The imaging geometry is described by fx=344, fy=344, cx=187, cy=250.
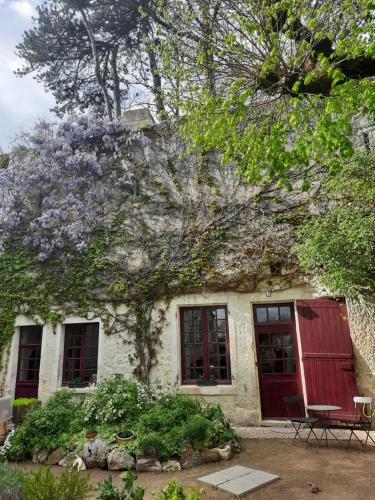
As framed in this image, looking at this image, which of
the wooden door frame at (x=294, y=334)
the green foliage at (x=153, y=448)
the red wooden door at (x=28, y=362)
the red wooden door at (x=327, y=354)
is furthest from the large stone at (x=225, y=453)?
the red wooden door at (x=28, y=362)

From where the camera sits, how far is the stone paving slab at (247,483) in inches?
149

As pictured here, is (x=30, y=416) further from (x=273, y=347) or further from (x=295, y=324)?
(x=295, y=324)

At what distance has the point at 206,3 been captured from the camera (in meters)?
5.97

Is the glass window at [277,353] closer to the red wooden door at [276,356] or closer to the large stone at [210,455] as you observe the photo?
the red wooden door at [276,356]

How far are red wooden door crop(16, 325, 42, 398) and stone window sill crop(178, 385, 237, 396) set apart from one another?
3.45 m

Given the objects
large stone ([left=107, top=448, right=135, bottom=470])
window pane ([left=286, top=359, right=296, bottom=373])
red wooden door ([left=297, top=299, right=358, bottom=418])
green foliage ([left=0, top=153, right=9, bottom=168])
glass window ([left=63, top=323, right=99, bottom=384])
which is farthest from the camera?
green foliage ([left=0, top=153, right=9, bottom=168])

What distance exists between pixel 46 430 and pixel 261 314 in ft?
14.5

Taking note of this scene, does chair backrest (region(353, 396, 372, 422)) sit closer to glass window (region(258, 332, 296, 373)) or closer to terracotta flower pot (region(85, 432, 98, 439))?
glass window (region(258, 332, 296, 373))

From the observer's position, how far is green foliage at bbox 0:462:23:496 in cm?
271

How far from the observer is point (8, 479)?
9.27 feet

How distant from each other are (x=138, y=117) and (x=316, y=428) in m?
8.94

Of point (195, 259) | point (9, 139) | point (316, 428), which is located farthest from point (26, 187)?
point (316, 428)

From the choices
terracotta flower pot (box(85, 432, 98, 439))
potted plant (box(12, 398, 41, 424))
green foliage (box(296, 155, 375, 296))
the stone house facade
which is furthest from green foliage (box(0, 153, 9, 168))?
green foliage (box(296, 155, 375, 296))

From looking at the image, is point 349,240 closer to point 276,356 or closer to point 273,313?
point 273,313
